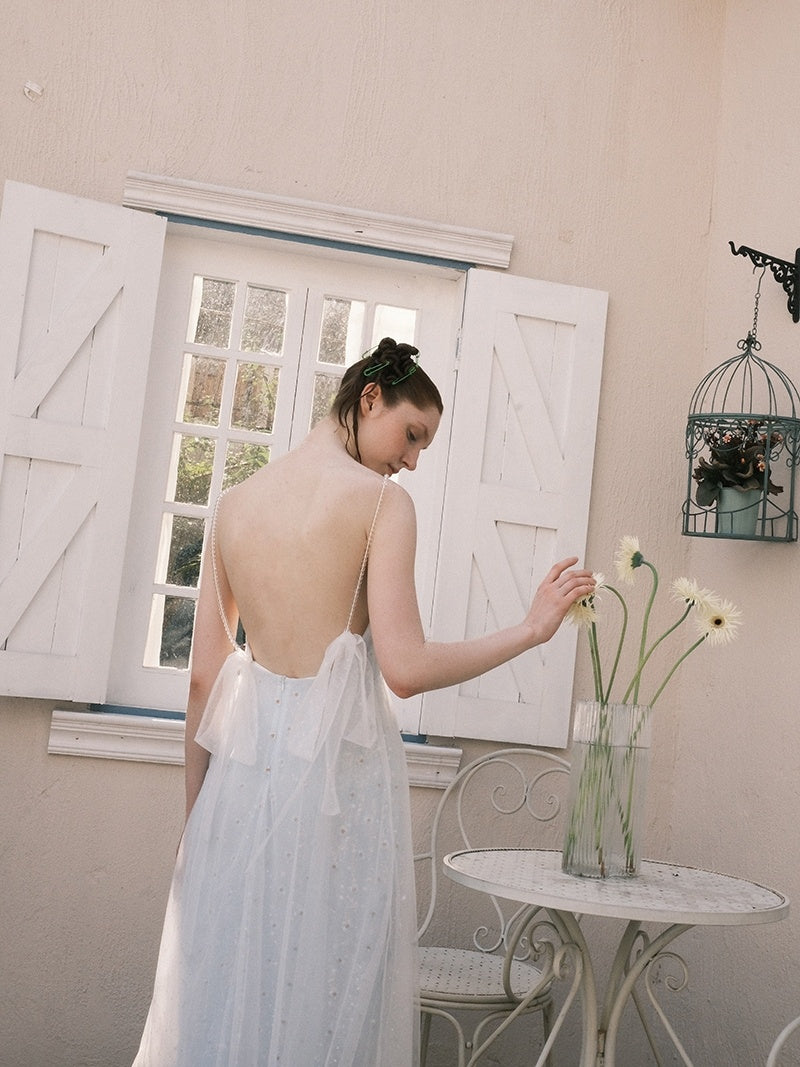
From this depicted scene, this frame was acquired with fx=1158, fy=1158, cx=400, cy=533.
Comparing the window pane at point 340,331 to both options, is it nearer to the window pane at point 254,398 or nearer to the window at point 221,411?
the window at point 221,411

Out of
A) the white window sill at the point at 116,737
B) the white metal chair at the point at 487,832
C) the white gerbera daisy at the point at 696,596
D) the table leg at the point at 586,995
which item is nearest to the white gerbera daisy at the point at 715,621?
the white gerbera daisy at the point at 696,596

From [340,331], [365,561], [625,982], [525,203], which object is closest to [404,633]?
[365,561]

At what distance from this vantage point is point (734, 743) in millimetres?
3105

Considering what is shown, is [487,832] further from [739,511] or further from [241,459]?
[241,459]

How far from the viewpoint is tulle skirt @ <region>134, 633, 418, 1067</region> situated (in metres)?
1.73

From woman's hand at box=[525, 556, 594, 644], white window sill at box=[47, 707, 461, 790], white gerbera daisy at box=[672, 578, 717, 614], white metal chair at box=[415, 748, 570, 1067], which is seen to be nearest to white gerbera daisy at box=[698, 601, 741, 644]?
white gerbera daisy at box=[672, 578, 717, 614]

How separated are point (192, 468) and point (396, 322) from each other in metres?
0.74

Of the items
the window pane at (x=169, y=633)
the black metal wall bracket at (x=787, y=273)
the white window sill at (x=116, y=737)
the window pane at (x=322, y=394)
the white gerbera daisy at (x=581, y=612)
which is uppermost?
the black metal wall bracket at (x=787, y=273)

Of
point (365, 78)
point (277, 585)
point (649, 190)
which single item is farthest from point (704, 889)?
point (365, 78)

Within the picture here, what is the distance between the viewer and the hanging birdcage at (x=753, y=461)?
2918 millimetres

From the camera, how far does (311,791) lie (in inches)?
70.8

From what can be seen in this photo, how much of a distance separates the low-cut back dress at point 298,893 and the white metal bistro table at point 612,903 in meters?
0.31

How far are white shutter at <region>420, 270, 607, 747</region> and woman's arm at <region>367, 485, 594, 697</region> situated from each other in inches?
→ 53.1

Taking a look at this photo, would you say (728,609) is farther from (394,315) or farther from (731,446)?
(394,315)
